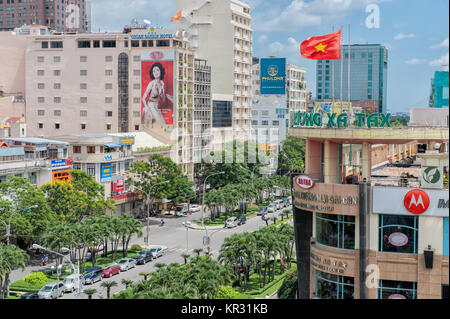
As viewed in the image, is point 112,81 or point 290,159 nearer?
point 112,81

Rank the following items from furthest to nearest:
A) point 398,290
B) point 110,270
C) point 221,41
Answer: point 221,41, point 110,270, point 398,290

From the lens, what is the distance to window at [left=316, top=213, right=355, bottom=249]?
1251 inches

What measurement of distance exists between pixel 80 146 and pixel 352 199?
5576cm

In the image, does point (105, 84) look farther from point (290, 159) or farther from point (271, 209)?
point (290, 159)

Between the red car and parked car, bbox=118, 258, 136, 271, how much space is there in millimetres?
901

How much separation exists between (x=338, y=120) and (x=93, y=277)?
31.1 metres

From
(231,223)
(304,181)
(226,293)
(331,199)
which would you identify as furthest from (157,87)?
(331,199)

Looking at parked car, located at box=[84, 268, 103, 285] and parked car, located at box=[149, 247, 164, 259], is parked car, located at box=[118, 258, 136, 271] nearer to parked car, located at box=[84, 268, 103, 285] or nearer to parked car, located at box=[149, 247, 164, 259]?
parked car, located at box=[149, 247, 164, 259]

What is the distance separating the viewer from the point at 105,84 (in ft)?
347

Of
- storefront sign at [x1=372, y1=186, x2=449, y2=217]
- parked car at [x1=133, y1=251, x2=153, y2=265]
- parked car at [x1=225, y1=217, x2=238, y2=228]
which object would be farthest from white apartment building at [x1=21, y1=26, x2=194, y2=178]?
storefront sign at [x1=372, y1=186, x2=449, y2=217]
